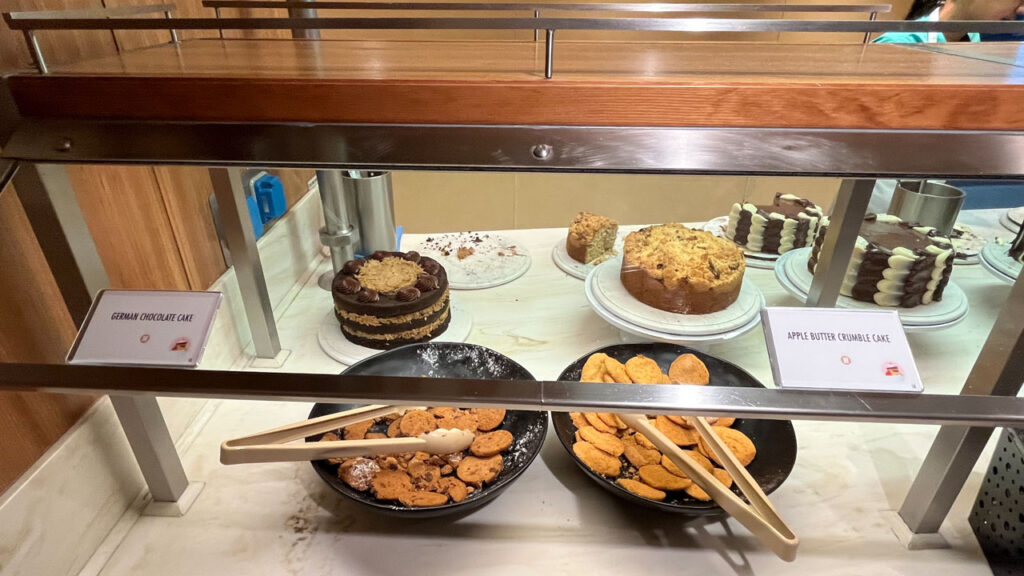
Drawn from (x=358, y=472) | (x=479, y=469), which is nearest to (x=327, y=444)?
(x=358, y=472)

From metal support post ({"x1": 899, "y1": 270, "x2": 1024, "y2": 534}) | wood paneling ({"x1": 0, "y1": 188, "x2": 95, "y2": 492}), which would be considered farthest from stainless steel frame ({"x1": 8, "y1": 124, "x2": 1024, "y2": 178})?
metal support post ({"x1": 899, "y1": 270, "x2": 1024, "y2": 534})

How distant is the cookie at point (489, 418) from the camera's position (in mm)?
838

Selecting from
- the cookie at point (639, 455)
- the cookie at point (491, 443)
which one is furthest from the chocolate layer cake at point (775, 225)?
the cookie at point (491, 443)

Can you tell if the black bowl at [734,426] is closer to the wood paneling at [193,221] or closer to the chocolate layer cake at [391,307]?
the chocolate layer cake at [391,307]

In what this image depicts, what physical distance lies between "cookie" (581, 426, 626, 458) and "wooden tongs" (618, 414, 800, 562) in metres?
0.04

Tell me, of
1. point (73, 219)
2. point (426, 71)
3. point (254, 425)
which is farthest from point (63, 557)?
point (426, 71)

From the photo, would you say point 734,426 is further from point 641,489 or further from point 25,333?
point 25,333

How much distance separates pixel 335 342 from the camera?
96cm

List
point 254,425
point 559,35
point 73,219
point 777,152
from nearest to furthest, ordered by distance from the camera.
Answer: point 777,152 < point 73,219 < point 254,425 < point 559,35

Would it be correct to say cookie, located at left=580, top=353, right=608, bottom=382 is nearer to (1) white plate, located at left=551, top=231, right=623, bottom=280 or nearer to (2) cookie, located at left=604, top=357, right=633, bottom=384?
(2) cookie, located at left=604, top=357, right=633, bottom=384

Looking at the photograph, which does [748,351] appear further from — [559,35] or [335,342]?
[559,35]

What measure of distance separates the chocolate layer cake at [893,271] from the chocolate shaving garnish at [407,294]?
2.30ft

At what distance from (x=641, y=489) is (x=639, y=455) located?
0.06 metres

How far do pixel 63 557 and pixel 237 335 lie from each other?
37cm
